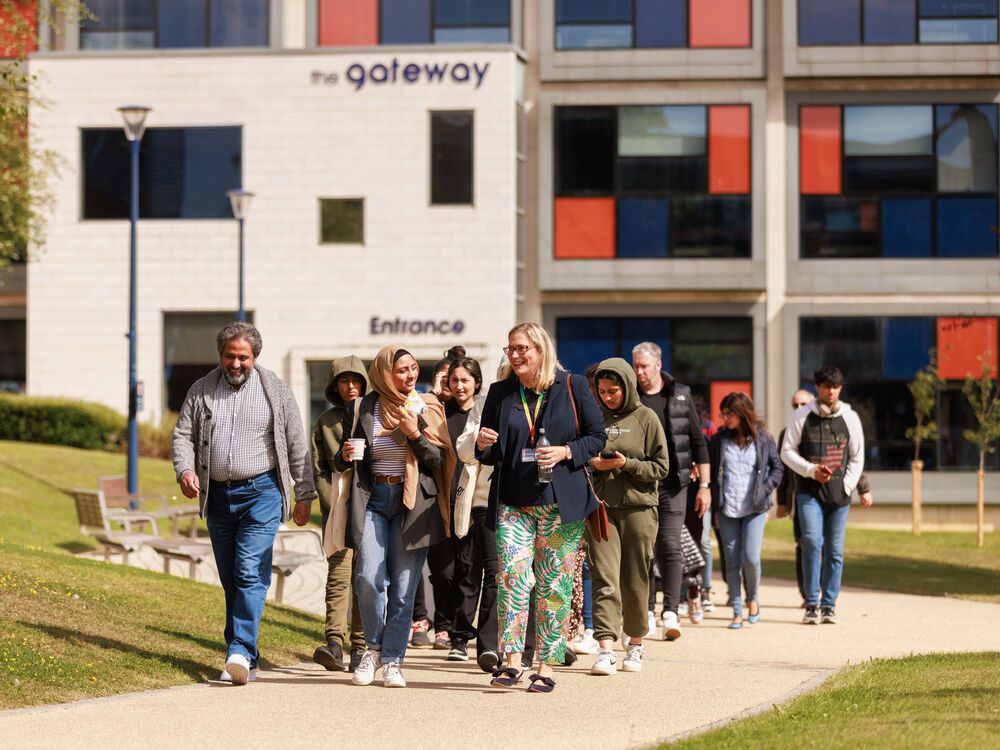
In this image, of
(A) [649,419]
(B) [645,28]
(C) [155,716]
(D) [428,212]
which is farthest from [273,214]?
(C) [155,716]

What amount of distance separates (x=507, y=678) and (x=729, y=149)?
25.4 metres

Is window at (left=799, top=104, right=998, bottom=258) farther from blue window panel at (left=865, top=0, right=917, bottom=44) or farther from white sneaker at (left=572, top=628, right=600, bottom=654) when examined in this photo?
white sneaker at (left=572, top=628, right=600, bottom=654)

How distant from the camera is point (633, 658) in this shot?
10.9 m

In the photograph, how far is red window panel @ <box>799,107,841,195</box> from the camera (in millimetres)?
34156

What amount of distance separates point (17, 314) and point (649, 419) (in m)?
27.7

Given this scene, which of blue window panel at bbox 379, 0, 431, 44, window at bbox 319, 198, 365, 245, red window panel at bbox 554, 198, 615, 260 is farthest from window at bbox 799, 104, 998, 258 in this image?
window at bbox 319, 198, 365, 245

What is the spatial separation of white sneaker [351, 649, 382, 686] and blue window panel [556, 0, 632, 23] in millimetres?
25665

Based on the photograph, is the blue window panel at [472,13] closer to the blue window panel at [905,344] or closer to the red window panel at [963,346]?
the blue window panel at [905,344]

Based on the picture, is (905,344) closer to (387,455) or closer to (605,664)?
(605,664)

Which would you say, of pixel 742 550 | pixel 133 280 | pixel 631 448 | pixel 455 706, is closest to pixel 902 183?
pixel 133 280

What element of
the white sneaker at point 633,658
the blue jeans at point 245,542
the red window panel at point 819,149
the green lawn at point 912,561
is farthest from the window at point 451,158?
the blue jeans at point 245,542

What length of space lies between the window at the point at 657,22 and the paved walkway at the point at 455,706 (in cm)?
2301

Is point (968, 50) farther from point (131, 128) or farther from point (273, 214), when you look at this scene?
point (131, 128)

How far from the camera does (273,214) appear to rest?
34.1 meters
